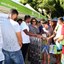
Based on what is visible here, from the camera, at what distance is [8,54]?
701 cm

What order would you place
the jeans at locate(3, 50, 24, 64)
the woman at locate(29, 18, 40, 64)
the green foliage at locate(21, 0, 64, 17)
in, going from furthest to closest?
the green foliage at locate(21, 0, 64, 17), the woman at locate(29, 18, 40, 64), the jeans at locate(3, 50, 24, 64)

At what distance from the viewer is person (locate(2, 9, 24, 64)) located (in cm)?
690

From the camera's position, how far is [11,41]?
6906 mm

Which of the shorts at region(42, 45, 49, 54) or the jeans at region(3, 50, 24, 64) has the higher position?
the jeans at region(3, 50, 24, 64)

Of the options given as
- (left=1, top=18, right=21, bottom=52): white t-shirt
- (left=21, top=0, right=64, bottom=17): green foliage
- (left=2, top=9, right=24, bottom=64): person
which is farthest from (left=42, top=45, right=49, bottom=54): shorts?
(left=21, top=0, right=64, bottom=17): green foliage

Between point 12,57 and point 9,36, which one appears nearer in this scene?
point 9,36

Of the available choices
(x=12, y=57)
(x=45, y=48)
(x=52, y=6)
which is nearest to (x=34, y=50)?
(x=45, y=48)

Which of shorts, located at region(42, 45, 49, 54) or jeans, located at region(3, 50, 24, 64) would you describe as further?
shorts, located at region(42, 45, 49, 54)

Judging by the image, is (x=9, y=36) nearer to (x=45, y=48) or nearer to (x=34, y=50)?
(x=45, y=48)

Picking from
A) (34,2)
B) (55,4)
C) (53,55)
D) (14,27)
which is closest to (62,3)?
(55,4)

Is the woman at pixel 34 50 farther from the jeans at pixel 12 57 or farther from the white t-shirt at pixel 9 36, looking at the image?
the white t-shirt at pixel 9 36

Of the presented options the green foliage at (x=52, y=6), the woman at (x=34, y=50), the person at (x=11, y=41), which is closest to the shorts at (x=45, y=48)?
the woman at (x=34, y=50)

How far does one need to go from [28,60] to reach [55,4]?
35.9 meters

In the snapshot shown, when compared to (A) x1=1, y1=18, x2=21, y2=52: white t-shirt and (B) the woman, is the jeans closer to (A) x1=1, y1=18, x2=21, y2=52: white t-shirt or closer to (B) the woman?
(A) x1=1, y1=18, x2=21, y2=52: white t-shirt
